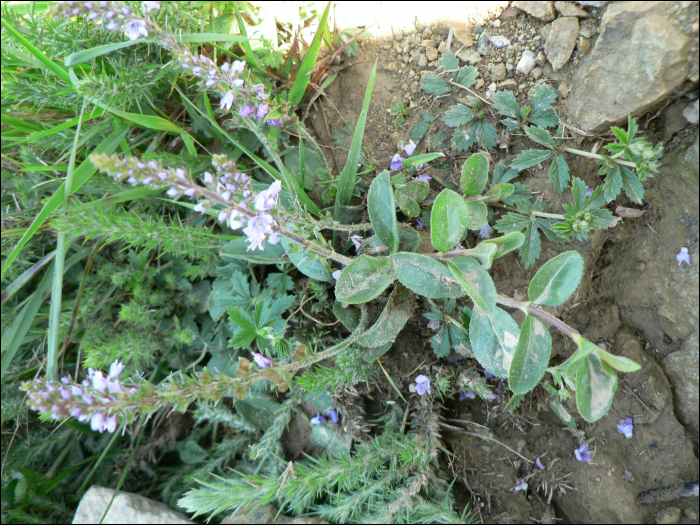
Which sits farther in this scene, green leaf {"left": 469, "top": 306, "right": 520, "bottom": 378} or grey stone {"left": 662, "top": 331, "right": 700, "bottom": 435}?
grey stone {"left": 662, "top": 331, "right": 700, "bottom": 435}

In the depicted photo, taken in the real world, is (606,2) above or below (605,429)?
above

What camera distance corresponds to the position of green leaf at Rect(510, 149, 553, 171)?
2486 mm

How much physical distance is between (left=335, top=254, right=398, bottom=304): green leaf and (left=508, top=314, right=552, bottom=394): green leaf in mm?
701

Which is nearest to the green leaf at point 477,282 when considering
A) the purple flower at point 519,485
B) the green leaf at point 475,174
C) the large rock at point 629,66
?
the green leaf at point 475,174

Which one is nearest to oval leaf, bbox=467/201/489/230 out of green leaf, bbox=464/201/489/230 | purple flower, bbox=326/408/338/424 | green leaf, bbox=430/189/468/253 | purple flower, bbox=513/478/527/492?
green leaf, bbox=464/201/489/230

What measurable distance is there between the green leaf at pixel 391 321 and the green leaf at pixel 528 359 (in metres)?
0.67

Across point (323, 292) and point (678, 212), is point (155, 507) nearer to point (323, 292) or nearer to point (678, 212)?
point (323, 292)

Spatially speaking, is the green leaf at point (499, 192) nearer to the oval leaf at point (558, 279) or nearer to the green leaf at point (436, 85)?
the oval leaf at point (558, 279)

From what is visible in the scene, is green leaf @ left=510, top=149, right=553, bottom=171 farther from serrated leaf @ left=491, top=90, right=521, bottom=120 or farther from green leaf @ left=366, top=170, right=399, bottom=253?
green leaf @ left=366, top=170, right=399, bottom=253

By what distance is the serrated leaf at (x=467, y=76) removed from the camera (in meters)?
2.72

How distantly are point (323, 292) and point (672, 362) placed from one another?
2116mm

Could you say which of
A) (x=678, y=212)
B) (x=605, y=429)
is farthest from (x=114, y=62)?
(x=605, y=429)

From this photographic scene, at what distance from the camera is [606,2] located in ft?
7.74

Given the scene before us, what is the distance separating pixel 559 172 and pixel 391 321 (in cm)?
125
